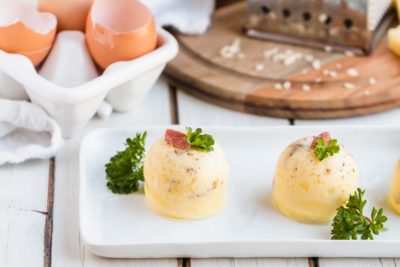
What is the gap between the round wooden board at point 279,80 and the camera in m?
2.39

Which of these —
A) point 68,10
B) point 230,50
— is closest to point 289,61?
point 230,50

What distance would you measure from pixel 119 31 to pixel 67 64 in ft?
0.48

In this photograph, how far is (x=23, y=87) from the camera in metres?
2.29

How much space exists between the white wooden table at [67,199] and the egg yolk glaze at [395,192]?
0.15 metres

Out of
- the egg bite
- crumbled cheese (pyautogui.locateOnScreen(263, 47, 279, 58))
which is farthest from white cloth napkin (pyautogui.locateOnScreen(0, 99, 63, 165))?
crumbled cheese (pyautogui.locateOnScreen(263, 47, 279, 58))

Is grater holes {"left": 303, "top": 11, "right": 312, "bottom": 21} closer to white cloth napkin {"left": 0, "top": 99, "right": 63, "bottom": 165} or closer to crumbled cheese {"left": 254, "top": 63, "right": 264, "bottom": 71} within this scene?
crumbled cheese {"left": 254, "top": 63, "right": 264, "bottom": 71}

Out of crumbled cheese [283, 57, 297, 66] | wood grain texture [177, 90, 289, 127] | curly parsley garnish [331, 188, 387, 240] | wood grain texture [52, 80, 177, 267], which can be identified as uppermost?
curly parsley garnish [331, 188, 387, 240]

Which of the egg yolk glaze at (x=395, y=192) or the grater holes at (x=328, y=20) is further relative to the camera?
the grater holes at (x=328, y=20)

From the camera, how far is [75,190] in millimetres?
2119

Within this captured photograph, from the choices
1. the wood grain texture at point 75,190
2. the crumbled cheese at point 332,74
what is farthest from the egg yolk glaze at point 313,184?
the crumbled cheese at point 332,74

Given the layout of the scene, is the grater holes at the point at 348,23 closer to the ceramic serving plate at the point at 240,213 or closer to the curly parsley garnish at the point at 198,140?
the ceramic serving plate at the point at 240,213

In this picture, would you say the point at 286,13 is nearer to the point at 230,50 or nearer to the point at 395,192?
the point at 230,50

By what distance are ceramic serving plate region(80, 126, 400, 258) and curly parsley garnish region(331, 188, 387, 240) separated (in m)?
0.03

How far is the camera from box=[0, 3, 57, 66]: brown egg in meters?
2.20
